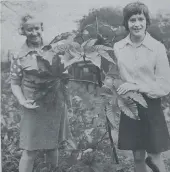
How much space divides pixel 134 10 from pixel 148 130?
621 mm

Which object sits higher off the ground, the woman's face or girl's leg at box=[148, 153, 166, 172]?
the woman's face

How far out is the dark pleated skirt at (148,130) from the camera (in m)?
1.65

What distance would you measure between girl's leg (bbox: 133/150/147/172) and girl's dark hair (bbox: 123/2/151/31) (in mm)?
646

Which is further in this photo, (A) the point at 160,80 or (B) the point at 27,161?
(B) the point at 27,161

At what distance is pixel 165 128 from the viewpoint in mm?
1663

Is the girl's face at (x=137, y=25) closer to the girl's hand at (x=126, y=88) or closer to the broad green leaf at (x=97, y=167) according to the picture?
the girl's hand at (x=126, y=88)

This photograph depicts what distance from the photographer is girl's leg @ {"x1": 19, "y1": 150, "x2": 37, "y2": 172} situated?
1.75 meters

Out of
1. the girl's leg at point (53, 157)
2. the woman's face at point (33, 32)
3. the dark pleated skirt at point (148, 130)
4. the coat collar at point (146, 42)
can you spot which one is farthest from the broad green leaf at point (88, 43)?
the girl's leg at point (53, 157)

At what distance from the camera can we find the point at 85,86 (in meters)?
1.74

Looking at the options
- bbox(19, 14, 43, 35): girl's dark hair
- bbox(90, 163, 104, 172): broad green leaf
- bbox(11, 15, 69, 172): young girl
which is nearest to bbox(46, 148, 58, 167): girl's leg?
bbox(11, 15, 69, 172): young girl

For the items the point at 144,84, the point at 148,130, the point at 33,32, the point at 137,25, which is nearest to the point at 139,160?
the point at 148,130

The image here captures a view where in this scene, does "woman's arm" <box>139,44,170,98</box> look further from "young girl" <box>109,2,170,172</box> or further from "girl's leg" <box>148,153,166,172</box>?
"girl's leg" <box>148,153,166,172</box>

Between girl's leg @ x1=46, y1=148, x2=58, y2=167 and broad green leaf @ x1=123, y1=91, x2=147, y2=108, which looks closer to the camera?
broad green leaf @ x1=123, y1=91, x2=147, y2=108

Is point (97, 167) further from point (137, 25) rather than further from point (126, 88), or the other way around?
point (137, 25)
